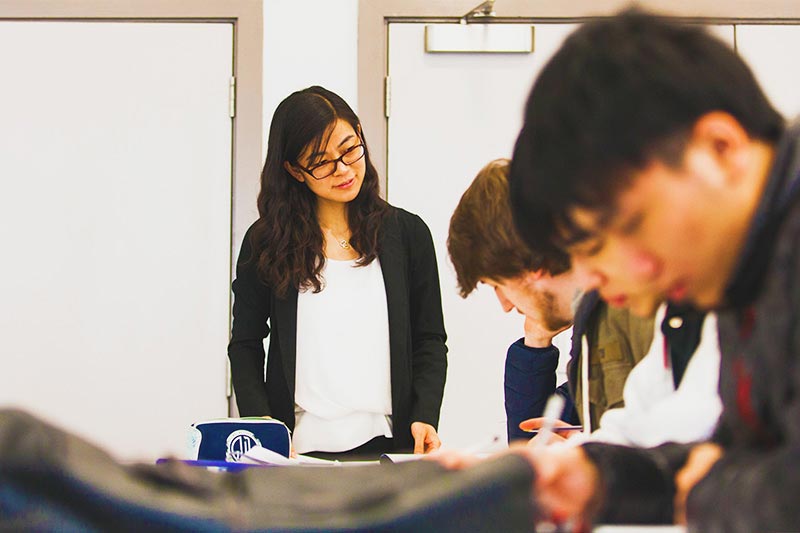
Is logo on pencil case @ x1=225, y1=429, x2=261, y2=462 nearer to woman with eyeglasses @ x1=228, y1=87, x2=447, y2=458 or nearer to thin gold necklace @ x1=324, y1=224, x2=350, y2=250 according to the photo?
woman with eyeglasses @ x1=228, y1=87, x2=447, y2=458

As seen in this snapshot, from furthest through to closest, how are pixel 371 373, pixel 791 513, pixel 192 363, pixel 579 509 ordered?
pixel 192 363 < pixel 371 373 < pixel 579 509 < pixel 791 513

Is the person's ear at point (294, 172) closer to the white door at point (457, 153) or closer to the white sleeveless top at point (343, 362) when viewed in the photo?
the white sleeveless top at point (343, 362)

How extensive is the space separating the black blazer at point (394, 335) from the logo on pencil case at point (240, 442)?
337 millimetres

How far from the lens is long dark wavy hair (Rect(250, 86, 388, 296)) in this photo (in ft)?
6.40

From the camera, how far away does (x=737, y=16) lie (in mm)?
2758

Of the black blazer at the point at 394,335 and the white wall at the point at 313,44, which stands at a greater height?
the white wall at the point at 313,44

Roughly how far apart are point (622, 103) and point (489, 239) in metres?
0.78

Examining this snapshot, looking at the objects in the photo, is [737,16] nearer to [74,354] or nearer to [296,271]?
[296,271]

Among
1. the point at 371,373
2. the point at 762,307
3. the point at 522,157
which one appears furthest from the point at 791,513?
the point at 371,373

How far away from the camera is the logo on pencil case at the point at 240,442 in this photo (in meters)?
1.57

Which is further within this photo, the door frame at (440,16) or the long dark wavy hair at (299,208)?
the door frame at (440,16)

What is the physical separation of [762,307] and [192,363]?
2205 mm

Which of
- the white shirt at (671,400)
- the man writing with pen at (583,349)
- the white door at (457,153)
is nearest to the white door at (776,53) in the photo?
the white door at (457,153)

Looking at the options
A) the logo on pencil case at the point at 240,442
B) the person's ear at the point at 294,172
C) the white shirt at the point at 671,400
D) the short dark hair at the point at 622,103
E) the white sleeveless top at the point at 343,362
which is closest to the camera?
the short dark hair at the point at 622,103
